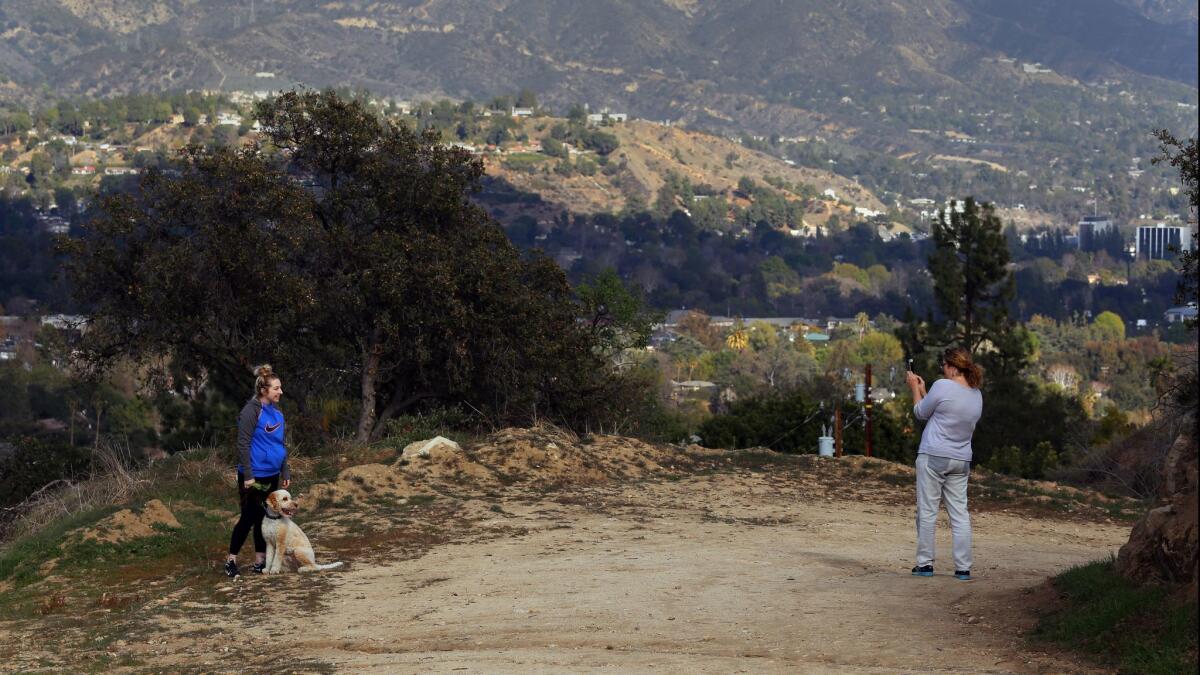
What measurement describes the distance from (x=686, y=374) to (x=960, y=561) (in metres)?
94.9

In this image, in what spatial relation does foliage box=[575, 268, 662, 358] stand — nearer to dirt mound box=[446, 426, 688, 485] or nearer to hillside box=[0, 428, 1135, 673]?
dirt mound box=[446, 426, 688, 485]

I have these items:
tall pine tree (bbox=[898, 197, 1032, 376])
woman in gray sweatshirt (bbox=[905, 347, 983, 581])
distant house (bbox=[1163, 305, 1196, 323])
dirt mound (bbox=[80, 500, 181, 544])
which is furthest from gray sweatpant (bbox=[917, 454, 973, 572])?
distant house (bbox=[1163, 305, 1196, 323])

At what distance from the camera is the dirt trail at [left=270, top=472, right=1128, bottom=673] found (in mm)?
8336

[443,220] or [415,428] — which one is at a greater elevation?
[443,220]

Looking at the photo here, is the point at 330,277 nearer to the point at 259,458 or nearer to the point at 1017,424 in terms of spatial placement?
the point at 259,458

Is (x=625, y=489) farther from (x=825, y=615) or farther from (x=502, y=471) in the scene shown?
(x=825, y=615)

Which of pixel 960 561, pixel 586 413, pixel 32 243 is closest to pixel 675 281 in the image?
pixel 32 243

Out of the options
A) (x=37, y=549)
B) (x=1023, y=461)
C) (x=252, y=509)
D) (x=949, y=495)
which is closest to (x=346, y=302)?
(x=37, y=549)

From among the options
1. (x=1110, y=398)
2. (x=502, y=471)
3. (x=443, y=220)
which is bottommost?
(x=1110, y=398)

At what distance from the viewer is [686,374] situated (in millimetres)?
104875

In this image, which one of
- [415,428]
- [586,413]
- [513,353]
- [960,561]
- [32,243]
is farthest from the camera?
[32,243]

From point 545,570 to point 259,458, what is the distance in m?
2.04

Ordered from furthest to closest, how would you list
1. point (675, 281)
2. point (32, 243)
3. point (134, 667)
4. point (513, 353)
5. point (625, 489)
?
point (675, 281) < point (32, 243) < point (513, 353) < point (625, 489) < point (134, 667)

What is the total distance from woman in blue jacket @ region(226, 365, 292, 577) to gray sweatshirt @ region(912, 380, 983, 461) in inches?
162
